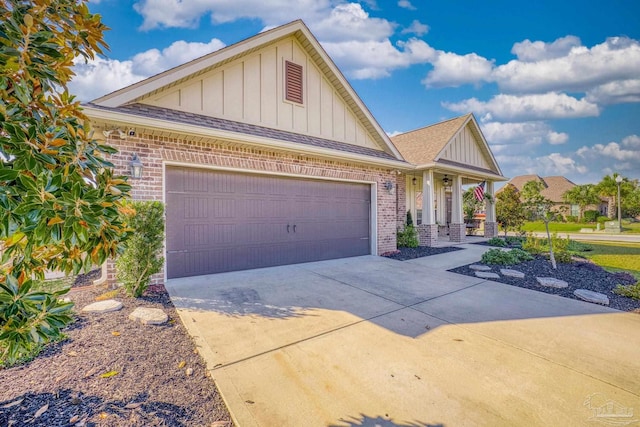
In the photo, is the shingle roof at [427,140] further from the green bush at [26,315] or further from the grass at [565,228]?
the grass at [565,228]

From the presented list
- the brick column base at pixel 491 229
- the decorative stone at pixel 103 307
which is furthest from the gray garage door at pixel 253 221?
the brick column base at pixel 491 229

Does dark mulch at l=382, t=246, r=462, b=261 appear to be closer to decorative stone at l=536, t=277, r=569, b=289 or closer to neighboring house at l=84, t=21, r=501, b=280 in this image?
neighboring house at l=84, t=21, r=501, b=280

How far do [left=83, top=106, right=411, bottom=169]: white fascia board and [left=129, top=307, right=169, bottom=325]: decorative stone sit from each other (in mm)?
3037

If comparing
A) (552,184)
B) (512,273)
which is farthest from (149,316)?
(552,184)

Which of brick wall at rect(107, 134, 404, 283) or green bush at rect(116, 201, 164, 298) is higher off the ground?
brick wall at rect(107, 134, 404, 283)

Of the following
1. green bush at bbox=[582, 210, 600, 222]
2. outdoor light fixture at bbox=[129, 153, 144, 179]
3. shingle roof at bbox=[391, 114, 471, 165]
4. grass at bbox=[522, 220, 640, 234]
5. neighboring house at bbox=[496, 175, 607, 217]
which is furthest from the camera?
neighboring house at bbox=[496, 175, 607, 217]

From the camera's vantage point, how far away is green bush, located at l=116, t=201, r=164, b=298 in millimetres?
4621

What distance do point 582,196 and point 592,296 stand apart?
40636 mm

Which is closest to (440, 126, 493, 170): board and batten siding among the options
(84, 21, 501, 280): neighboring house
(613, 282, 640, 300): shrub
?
(84, 21, 501, 280): neighboring house

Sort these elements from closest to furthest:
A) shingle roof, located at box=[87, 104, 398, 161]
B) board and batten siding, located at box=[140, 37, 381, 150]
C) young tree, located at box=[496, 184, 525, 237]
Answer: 1. shingle roof, located at box=[87, 104, 398, 161]
2. board and batten siding, located at box=[140, 37, 381, 150]
3. young tree, located at box=[496, 184, 525, 237]

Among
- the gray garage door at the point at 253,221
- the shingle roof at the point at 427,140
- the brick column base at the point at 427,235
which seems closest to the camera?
the gray garage door at the point at 253,221

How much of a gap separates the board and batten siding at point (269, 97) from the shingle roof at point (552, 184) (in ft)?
139

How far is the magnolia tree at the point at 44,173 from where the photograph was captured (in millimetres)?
1299

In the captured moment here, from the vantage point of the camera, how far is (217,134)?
5879 mm
